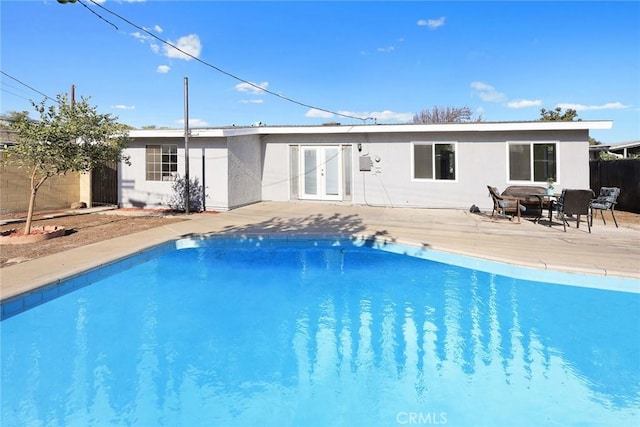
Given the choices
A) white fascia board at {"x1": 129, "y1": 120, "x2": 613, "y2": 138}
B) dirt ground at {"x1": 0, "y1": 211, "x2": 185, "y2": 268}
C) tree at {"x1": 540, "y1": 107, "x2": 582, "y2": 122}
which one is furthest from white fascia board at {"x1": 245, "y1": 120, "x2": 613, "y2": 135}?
tree at {"x1": 540, "y1": 107, "x2": 582, "y2": 122}

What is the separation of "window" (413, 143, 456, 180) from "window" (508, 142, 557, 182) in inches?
71.4

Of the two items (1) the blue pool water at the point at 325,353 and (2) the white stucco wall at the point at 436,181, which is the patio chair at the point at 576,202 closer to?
(2) the white stucco wall at the point at 436,181

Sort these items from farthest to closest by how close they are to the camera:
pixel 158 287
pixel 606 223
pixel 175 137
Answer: pixel 175 137 → pixel 606 223 → pixel 158 287

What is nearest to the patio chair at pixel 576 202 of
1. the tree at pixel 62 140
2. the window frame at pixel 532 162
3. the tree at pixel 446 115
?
the window frame at pixel 532 162

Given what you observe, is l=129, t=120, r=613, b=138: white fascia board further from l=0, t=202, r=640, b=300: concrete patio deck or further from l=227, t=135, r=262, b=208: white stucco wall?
l=0, t=202, r=640, b=300: concrete patio deck

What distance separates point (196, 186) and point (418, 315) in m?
9.79

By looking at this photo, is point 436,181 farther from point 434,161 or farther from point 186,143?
point 186,143

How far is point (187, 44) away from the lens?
43.1ft

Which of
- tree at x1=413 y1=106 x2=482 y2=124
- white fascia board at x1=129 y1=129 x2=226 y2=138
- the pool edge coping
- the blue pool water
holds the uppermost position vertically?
tree at x1=413 y1=106 x2=482 y2=124

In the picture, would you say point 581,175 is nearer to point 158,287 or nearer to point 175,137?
point 158,287

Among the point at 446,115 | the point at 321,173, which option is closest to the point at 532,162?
the point at 321,173

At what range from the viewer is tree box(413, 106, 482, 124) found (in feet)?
115

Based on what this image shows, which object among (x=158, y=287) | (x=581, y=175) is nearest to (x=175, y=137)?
(x=158, y=287)

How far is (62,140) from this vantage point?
7918mm
